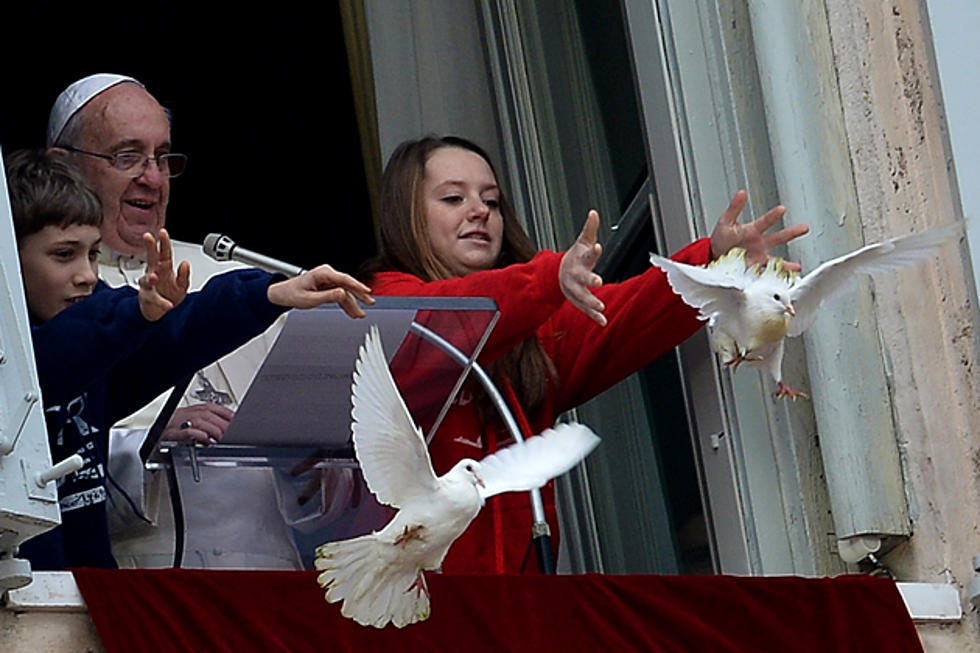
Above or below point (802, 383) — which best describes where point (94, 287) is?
above

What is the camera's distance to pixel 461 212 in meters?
4.16

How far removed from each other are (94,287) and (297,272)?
1.42 feet

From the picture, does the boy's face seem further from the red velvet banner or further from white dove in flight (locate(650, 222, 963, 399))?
white dove in flight (locate(650, 222, 963, 399))

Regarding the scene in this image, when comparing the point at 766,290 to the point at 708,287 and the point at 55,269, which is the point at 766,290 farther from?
the point at 55,269

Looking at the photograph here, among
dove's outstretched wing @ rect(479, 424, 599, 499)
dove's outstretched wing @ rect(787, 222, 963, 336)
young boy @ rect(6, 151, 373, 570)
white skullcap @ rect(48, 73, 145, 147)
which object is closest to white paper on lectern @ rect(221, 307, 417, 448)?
young boy @ rect(6, 151, 373, 570)

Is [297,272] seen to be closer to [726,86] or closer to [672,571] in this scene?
[726,86]

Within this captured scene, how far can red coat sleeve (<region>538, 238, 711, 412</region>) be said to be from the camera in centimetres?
397

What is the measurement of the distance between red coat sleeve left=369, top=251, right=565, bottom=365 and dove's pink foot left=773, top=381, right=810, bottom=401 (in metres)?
0.45

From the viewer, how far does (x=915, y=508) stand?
3904 millimetres

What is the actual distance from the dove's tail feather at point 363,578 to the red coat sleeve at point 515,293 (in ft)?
2.58

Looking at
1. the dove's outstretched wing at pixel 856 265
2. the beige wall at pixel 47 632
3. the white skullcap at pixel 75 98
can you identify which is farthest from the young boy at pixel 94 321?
the dove's outstretched wing at pixel 856 265

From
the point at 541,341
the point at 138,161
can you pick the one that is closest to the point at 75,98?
the point at 138,161

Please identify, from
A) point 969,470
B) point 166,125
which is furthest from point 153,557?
point 969,470

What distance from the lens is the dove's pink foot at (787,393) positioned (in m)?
3.78
